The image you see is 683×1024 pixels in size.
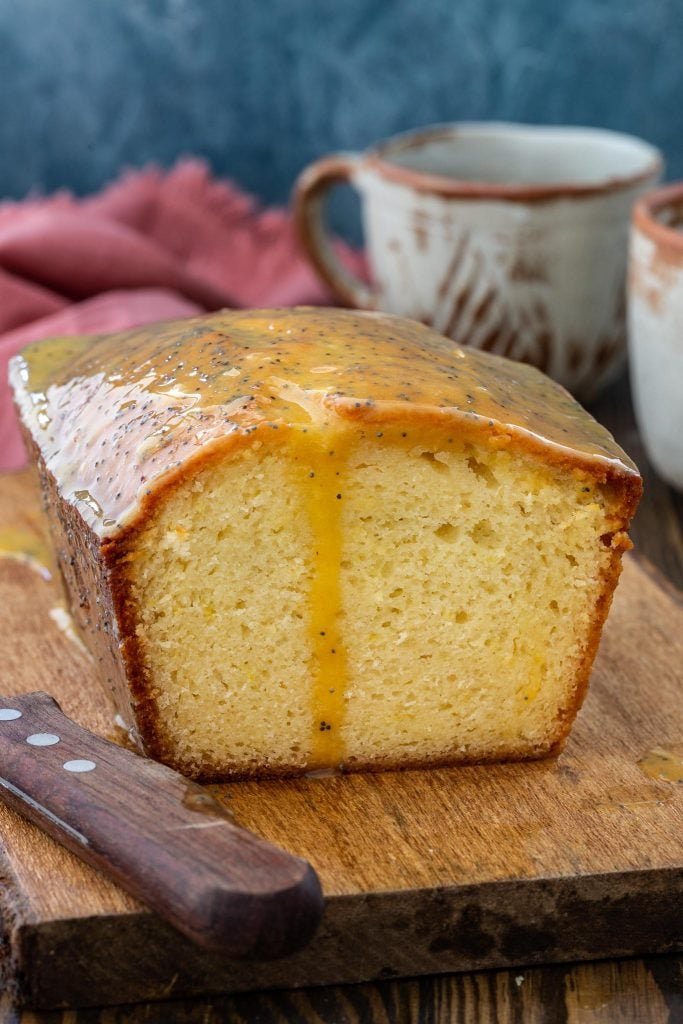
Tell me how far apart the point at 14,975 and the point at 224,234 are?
285 centimetres

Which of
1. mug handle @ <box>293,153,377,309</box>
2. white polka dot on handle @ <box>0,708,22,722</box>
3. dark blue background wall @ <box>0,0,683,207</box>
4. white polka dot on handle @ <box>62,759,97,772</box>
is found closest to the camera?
white polka dot on handle @ <box>62,759,97,772</box>

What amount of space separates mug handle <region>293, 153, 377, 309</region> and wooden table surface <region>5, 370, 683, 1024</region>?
83.9 inches

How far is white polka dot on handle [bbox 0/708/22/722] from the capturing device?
187 centimetres

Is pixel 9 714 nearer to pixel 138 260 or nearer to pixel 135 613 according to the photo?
pixel 135 613

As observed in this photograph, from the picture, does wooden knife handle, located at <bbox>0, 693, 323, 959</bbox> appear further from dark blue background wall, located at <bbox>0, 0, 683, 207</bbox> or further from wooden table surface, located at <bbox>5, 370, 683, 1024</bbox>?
dark blue background wall, located at <bbox>0, 0, 683, 207</bbox>

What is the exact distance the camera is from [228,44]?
14.0 feet

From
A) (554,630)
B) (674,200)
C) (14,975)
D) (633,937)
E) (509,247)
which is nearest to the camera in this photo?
(14,975)

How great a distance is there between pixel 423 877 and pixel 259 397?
655 mm

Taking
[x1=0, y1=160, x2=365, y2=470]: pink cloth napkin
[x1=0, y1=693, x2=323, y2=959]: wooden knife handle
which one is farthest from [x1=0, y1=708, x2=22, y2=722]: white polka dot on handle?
[x1=0, y1=160, x2=365, y2=470]: pink cloth napkin

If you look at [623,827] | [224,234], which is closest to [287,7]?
[224,234]

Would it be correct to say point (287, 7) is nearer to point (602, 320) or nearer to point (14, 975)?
point (602, 320)

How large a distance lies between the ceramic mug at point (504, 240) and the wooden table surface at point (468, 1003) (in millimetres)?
1844

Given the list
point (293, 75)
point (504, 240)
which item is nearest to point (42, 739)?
point (504, 240)

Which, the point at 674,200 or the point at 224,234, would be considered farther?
the point at 224,234
